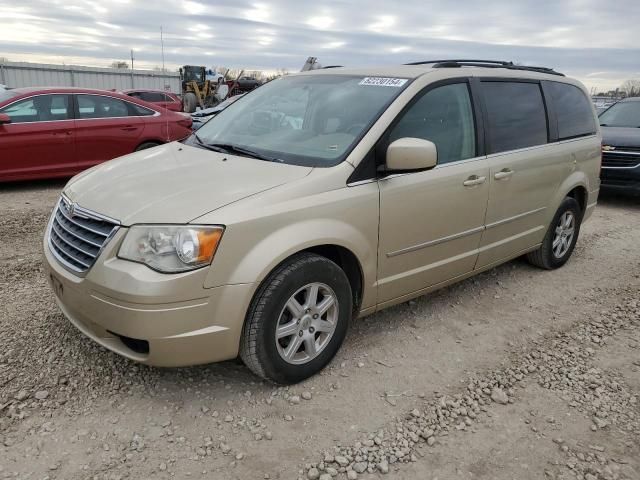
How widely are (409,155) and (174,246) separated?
1.40 m

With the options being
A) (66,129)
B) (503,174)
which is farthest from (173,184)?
(66,129)

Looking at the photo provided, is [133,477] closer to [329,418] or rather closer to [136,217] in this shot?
[329,418]

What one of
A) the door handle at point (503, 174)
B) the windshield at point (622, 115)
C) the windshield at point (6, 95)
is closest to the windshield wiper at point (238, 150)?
the door handle at point (503, 174)

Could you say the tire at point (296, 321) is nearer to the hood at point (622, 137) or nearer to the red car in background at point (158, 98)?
the hood at point (622, 137)

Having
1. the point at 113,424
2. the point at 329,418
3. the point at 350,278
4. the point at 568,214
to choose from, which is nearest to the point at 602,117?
the point at 568,214

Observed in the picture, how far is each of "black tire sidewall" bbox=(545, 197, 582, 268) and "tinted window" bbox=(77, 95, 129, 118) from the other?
21.1 ft

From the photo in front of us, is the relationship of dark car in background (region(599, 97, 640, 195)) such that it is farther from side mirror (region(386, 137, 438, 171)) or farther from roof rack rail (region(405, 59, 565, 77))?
side mirror (region(386, 137, 438, 171))

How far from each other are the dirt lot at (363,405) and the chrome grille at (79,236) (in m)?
0.67

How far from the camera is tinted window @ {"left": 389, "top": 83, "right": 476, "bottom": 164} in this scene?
3.37 meters

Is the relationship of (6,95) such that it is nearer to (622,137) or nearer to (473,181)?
(473,181)

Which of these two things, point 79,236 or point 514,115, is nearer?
point 79,236

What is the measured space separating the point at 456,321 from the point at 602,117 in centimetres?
758

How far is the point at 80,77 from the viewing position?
94.5 feet

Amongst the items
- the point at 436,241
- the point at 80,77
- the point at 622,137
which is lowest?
the point at 436,241
